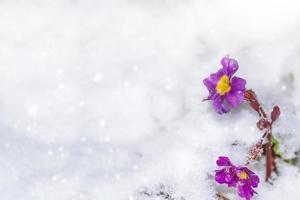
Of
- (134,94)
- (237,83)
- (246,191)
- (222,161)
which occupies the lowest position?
(246,191)

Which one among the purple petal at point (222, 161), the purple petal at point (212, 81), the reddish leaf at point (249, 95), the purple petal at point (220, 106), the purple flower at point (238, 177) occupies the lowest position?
the purple flower at point (238, 177)

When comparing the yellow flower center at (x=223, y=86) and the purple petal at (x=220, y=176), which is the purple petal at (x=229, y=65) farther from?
the purple petal at (x=220, y=176)

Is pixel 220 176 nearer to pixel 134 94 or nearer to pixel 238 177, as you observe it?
pixel 238 177

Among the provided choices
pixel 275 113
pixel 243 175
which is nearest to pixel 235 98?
pixel 275 113

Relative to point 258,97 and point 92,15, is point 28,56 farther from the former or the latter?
point 258,97

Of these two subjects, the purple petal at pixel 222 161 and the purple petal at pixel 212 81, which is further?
the purple petal at pixel 212 81

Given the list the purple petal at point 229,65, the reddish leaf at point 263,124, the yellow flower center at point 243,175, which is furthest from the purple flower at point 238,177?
the purple petal at point 229,65
